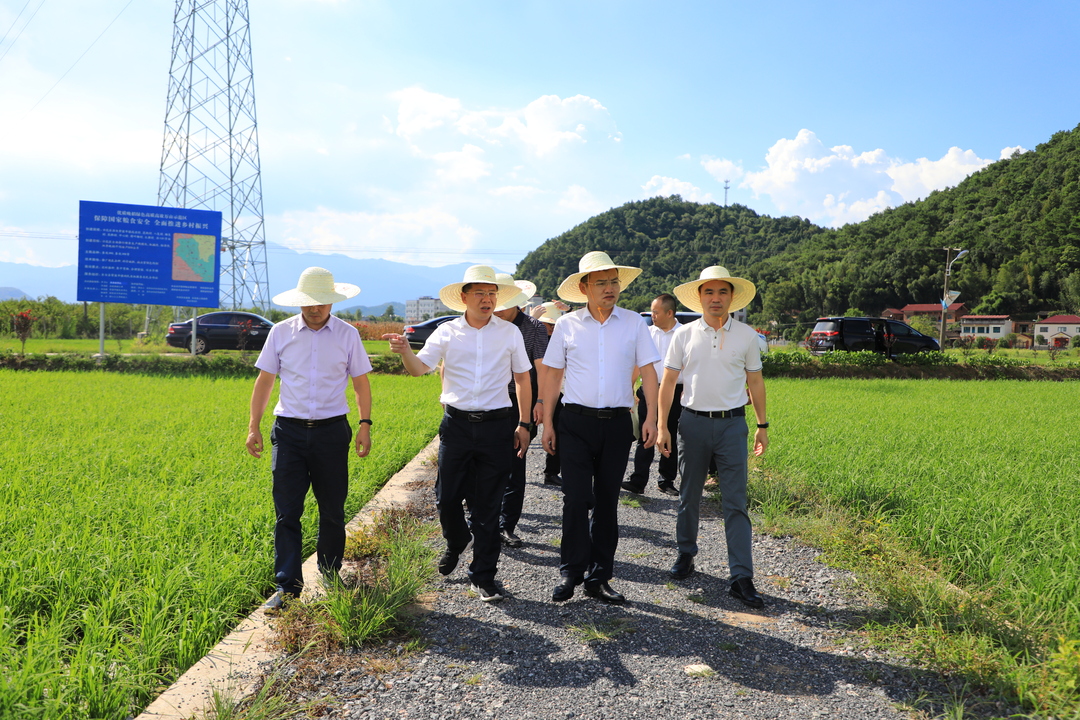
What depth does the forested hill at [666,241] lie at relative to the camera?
63.8 m

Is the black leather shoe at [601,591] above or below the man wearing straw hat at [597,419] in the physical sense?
below

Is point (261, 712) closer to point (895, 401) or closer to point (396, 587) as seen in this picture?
point (396, 587)

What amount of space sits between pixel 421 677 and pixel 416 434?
560 centimetres

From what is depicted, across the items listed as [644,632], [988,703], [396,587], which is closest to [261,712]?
[396,587]

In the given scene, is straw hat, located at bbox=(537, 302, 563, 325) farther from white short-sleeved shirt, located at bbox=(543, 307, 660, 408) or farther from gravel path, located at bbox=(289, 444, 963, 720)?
gravel path, located at bbox=(289, 444, 963, 720)

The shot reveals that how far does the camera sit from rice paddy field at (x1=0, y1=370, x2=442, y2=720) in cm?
245

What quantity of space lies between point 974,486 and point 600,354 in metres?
3.70

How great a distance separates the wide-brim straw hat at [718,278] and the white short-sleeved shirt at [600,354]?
53 centimetres

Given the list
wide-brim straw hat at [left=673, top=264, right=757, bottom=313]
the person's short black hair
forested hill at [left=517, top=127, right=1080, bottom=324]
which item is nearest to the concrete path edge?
wide-brim straw hat at [left=673, top=264, right=757, bottom=313]

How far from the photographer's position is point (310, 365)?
3463mm

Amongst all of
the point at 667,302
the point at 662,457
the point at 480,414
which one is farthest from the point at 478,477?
the point at 667,302

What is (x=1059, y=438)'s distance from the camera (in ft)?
25.6

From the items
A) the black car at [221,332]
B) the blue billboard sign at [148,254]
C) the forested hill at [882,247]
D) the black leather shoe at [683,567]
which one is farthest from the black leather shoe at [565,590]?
the forested hill at [882,247]

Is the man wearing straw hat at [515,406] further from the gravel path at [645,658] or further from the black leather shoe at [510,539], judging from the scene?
the gravel path at [645,658]
